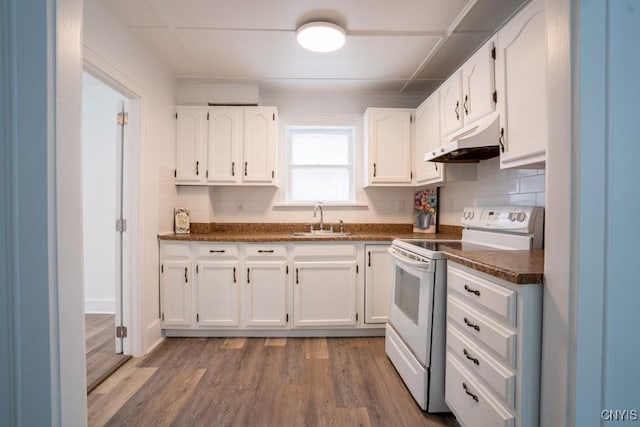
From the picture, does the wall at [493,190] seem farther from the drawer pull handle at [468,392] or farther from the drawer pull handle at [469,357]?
the drawer pull handle at [468,392]

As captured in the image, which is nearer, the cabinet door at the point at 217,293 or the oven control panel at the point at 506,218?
the oven control panel at the point at 506,218

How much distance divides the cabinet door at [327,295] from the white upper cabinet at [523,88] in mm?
1591

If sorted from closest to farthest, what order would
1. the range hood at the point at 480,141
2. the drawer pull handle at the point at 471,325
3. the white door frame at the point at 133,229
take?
1. the drawer pull handle at the point at 471,325
2. the range hood at the point at 480,141
3. the white door frame at the point at 133,229

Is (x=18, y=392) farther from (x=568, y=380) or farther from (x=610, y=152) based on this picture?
(x=610, y=152)

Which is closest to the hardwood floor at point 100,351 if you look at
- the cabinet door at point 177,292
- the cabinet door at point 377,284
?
the cabinet door at point 177,292

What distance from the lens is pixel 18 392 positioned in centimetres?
78

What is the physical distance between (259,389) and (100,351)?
58.7 inches

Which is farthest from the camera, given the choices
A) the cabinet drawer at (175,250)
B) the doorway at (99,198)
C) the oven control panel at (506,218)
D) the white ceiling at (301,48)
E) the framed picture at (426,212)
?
the doorway at (99,198)

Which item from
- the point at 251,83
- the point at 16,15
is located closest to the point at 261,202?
the point at 251,83

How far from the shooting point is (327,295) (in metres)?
2.84

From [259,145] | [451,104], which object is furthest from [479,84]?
[259,145]

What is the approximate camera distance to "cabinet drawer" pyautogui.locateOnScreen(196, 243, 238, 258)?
9.16 ft

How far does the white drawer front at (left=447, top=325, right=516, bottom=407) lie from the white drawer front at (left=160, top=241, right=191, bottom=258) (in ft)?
7.24

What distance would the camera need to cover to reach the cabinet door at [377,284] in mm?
2852
